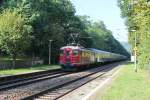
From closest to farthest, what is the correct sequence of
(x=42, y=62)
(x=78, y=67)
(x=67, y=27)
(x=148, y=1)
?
(x=148, y=1) < (x=78, y=67) < (x=42, y=62) < (x=67, y=27)

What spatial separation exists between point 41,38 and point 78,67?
2263 cm

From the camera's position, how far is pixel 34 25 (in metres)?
73.6

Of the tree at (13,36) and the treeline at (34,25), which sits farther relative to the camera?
the treeline at (34,25)

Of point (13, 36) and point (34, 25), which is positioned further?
point (34, 25)

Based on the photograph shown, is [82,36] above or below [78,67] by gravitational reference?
above

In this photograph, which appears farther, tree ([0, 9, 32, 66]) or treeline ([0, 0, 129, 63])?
treeline ([0, 0, 129, 63])

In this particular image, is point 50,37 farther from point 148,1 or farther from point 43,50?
point 148,1

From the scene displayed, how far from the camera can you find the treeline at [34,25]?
54.3 meters

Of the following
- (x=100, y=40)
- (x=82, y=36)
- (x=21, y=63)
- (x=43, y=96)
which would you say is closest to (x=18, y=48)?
(x=21, y=63)

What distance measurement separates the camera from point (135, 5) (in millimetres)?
17281

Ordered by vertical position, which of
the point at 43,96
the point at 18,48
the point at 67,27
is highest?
the point at 67,27

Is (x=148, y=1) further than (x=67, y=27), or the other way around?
(x=67, y=27)

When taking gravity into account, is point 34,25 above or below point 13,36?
above

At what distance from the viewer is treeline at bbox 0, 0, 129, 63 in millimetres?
54344
